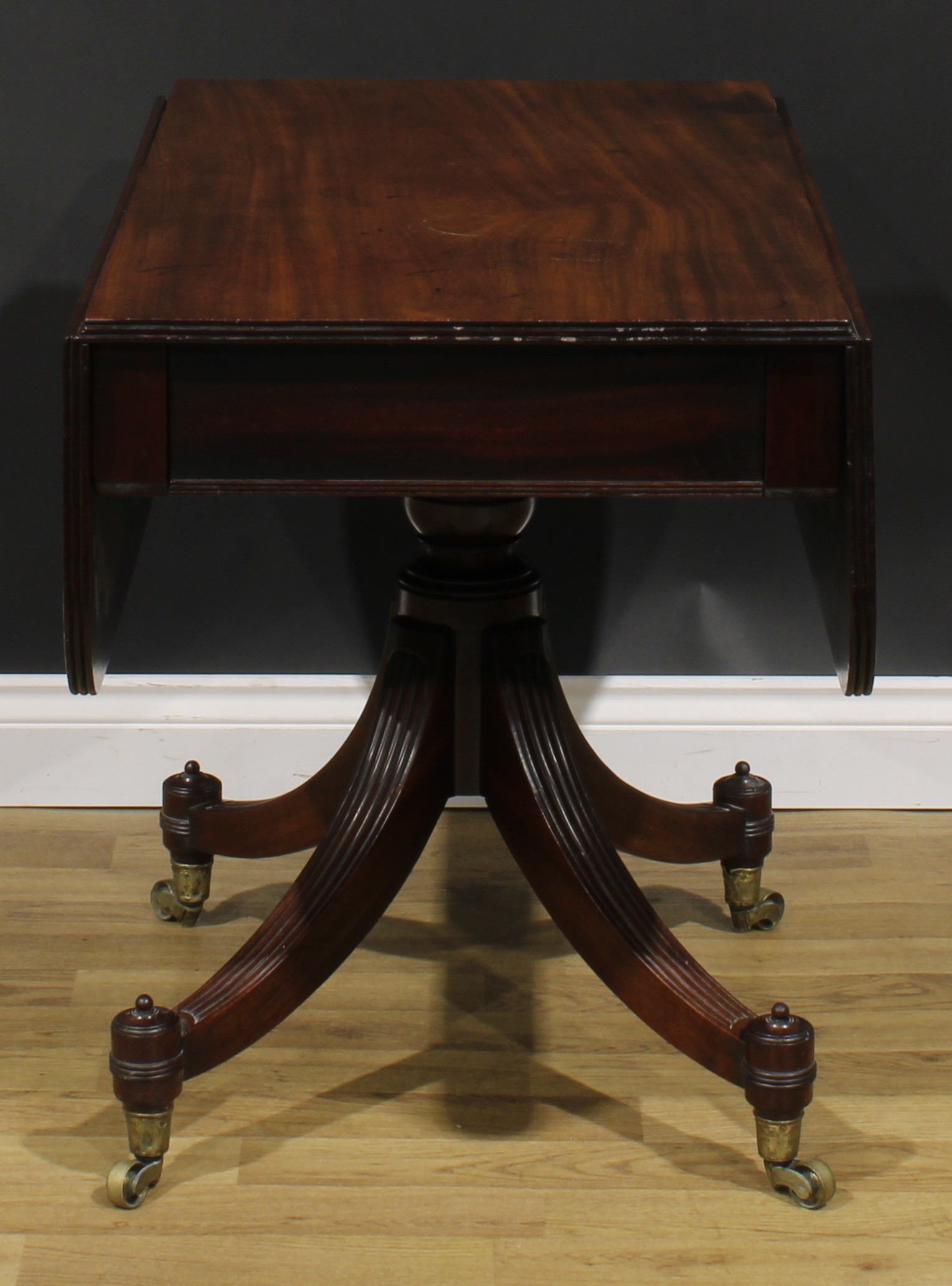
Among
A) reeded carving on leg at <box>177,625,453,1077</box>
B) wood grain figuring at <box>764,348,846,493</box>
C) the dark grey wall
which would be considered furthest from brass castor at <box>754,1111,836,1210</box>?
the dark grey wall

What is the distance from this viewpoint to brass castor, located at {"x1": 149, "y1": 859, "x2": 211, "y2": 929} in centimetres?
143

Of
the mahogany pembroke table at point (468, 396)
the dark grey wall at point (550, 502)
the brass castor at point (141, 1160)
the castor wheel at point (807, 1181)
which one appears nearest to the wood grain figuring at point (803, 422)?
the mahogany pembroke table at point (468, 396)

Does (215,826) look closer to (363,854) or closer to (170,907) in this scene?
(170,907)

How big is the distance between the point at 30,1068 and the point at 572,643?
0.71m

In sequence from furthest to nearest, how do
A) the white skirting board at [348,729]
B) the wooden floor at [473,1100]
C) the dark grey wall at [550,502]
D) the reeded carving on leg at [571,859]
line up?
the white skirting board at [348,729] < the dark grey wall at [550,502] < the reeded carving on leg at [571,859] < the wooden floor at [473,1100]

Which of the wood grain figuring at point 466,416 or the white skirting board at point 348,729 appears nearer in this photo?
the wood grain figuring at point 466,416

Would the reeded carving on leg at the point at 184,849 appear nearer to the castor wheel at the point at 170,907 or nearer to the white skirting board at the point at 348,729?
the castor wheel at the point at 170,907

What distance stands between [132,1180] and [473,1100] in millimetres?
265

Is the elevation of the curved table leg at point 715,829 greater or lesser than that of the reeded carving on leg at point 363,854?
lesser

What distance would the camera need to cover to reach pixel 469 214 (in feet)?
3.12

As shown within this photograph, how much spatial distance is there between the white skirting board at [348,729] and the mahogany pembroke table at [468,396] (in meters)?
0.39

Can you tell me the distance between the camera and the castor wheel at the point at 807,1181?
1.07 meters

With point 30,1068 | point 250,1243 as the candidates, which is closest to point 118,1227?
point 250,1243

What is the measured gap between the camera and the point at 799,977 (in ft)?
4.46
